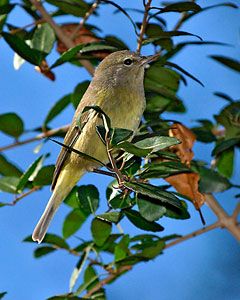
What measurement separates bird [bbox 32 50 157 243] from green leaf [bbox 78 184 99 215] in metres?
0.15

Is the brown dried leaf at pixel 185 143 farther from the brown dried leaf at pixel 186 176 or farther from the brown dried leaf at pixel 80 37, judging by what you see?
the brown dried leaf at pixel 80 37

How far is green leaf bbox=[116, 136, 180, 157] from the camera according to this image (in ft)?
5.43

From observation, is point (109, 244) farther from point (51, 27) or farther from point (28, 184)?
point (51, 27)

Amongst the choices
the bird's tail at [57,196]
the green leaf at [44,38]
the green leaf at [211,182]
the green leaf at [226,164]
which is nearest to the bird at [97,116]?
the bird's tail at [57,196]

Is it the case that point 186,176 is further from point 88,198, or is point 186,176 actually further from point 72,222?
point 72,222

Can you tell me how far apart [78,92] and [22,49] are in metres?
0.39

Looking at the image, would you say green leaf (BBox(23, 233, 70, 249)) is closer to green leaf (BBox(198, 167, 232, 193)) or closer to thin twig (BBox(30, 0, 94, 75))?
green leaf (BBox(198, 167, 232, 193))

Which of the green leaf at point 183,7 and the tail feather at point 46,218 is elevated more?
the green leaf at point 183,7

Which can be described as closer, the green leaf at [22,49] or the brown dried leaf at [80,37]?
the green leaf at [22,49]

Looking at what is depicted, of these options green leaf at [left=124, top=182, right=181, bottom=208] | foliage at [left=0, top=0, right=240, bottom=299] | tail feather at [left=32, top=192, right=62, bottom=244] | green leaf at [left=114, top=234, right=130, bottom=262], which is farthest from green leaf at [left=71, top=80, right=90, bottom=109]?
green leaf at [left=124, top=182, right=181, bottom=208]

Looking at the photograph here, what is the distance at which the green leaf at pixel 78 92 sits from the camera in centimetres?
269

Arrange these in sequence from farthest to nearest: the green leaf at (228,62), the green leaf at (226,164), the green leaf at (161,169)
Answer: the green leaf at (226,164) < the green leaf at (228,62) < the green leaf at (161,169)

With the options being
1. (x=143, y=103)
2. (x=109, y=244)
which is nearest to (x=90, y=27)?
(x=143, y=103)

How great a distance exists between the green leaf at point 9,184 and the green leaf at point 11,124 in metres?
0.33
